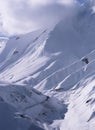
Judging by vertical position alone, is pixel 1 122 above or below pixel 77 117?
below

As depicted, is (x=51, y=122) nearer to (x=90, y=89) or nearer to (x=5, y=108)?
(x=5, y=108)

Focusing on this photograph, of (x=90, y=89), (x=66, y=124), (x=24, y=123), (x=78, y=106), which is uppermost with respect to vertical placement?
(x=90, y=89)

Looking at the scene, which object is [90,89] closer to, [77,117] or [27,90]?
[27,90]

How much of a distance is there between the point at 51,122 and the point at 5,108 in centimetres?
2362

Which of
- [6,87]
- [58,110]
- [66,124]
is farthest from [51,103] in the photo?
[66,124]

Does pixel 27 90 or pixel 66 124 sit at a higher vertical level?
pixel 27 90

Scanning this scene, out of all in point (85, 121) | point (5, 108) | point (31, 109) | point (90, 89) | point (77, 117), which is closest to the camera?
point (5, 108)

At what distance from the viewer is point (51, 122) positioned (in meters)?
138

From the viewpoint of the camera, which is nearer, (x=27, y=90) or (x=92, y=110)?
(x=92, y=110)

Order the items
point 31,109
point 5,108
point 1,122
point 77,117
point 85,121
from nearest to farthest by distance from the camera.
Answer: point 1,122
point 5,108
point 85,121
point 77,117
point 31,109

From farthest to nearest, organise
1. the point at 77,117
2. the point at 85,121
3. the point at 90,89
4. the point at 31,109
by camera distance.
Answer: the point at 90,89
the point at 31,109
the point at 77,117
the point at 85,121

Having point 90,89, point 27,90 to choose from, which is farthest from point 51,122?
point 90,89

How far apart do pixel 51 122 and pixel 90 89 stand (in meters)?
41.7

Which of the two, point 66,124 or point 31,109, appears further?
point 31,109
